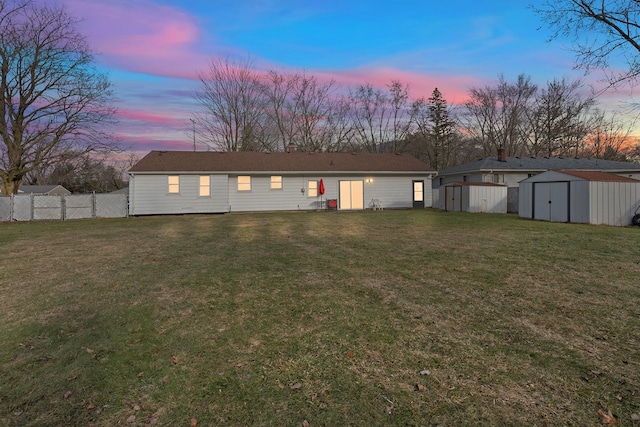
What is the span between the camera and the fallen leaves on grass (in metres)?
2.20

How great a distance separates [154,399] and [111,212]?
67.0 ft

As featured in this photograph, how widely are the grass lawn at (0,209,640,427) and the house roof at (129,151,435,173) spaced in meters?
14.4

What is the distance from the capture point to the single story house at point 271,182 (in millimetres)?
20250

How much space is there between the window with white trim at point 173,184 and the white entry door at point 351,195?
990 centimetres

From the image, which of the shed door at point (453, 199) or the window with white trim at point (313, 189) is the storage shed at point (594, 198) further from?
the window with white trim at point (313, 189)

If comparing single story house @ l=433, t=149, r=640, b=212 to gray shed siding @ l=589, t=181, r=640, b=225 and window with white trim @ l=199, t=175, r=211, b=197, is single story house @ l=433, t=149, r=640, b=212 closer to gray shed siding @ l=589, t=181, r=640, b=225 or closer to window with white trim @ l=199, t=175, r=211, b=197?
gray shed siding @ l=589, t=181, r=640, b=225

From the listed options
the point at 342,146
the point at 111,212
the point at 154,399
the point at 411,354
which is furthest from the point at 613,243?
the point at 342,146

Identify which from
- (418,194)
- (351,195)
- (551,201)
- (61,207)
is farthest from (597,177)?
(61,207)

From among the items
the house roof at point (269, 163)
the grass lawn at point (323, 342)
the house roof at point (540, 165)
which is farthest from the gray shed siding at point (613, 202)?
the house roof at point (540, 165)

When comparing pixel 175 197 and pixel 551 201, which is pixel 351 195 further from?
pixel 551 201

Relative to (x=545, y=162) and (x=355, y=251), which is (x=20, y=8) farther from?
(x=545, y=162)

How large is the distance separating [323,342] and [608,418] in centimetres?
216

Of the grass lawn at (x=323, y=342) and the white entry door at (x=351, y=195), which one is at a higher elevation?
the white entry door at (x=351, y=195)

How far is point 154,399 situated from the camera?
255 cm
